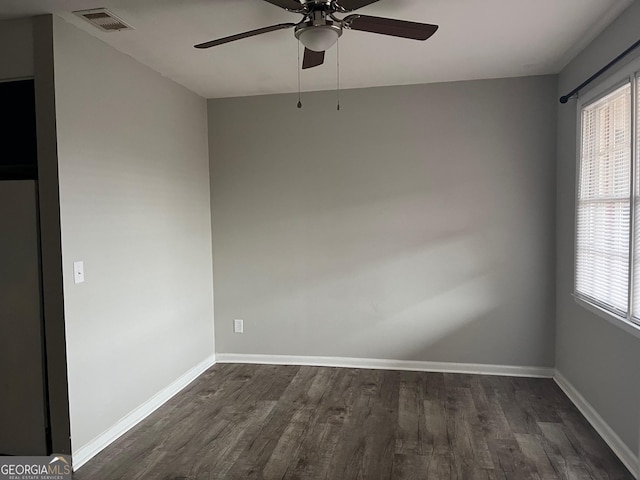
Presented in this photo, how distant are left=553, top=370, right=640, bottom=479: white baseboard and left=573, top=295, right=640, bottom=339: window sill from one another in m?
0.65

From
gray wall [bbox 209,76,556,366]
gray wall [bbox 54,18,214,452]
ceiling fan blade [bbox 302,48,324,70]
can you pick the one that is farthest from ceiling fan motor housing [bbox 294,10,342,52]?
gray wall [bbox 209,76,556,366]

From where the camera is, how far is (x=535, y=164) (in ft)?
12.2

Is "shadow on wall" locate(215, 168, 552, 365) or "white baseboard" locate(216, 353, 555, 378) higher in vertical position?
"shadow on wall" locate(215, 168, 552, 365)

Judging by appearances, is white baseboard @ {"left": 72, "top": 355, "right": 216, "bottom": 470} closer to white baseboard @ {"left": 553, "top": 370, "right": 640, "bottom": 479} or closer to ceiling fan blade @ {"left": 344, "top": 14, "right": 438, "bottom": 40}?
ceiling fan blade @ {"left": 344, "top": 14, "right": 438, "bottom": 40}

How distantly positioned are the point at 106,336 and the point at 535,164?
139 inches

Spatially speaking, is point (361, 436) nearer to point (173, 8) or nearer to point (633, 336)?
Result: point (633, 336)

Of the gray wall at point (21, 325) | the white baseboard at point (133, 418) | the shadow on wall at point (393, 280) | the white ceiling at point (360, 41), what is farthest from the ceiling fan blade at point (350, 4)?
the white baseboard at point (133, 418)

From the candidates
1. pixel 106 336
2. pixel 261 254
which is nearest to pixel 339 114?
pixel 261 254

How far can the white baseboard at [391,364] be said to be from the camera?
3809 mm

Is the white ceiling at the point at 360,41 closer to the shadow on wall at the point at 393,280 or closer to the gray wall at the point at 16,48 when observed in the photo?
the gray wall at the point at 16,48

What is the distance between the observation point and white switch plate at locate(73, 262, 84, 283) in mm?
2521

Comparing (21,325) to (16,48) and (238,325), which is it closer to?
(16,48)

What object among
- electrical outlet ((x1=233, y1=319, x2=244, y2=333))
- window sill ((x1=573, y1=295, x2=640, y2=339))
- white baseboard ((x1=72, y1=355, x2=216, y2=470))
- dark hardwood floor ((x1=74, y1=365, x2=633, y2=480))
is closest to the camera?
window sill ((x1=573, y1=295, x2=640, y2=339))

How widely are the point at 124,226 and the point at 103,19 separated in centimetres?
126
